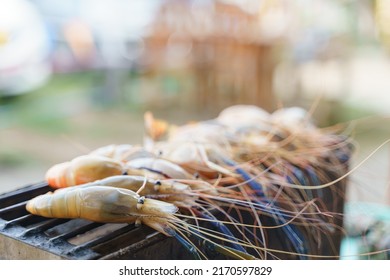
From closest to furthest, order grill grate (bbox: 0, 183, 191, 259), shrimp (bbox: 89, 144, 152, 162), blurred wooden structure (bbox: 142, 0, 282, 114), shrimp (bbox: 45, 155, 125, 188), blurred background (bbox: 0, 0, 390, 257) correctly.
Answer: grill grate (bbox: 0, 183, 191, 259), shrimp (bbox: 45, 155, 125, 188), shrimp (bbox: 89, 144, 152, 162), blurred background (bbox: 0, 0, 390, 257), blurred wooden structure (bbox: 142, 0, 282, 114)

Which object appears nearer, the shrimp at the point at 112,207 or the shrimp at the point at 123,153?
the shrimp at the point at 112,207

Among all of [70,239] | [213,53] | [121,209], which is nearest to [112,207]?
[121,209]

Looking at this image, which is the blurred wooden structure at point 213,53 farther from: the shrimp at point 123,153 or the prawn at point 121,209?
the prawn at point 121,209

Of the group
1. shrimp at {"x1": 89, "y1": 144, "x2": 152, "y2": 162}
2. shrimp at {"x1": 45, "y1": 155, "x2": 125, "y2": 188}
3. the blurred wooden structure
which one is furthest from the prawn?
the blurred wooden structure

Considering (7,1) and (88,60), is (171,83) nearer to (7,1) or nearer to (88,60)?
(88,60)

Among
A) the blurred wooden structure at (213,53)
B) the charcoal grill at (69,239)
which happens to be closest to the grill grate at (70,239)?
the charcoal grill at (69,239)

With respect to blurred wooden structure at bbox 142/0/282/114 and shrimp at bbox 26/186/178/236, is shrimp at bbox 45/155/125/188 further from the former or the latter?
blurred wooden structure at bbox 142/0/282/114
